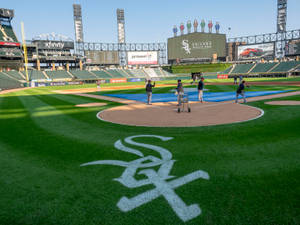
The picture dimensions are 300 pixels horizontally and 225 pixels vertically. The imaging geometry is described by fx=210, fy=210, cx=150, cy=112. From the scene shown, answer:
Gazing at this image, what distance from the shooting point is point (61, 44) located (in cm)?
8125

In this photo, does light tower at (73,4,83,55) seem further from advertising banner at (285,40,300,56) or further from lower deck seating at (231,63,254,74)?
advertising banner at (285,40,300,56)

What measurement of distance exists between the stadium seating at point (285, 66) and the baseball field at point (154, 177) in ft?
220

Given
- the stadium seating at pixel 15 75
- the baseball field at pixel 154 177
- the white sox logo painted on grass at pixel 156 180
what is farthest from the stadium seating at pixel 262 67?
the white sox logo painted on grass at pixel 156 180

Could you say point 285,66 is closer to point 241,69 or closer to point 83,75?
point 241,69

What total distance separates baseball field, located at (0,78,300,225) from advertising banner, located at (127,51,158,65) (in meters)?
86.9

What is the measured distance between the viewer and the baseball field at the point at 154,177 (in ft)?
11.1

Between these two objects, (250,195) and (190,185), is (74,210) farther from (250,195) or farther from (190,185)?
(250,195)

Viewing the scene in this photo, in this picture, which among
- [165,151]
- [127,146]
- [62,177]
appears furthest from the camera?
[127,146]

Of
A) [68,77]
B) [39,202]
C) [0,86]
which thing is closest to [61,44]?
[68,77]

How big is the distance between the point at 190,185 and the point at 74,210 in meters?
2.21

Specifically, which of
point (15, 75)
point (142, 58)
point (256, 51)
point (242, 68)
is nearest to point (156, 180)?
point (15, 75)

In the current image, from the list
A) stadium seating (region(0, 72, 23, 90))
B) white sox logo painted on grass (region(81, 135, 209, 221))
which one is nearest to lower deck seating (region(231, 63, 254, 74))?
stadium seating (region(0, 72, 23, 90))

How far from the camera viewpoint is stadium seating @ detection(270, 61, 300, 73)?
2498 inches

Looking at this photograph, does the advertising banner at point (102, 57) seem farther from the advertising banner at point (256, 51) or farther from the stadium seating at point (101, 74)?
the advertising banner at point (256, 51)
